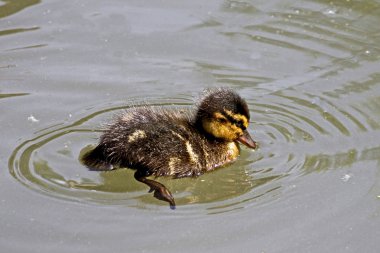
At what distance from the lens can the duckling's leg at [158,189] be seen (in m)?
4.77

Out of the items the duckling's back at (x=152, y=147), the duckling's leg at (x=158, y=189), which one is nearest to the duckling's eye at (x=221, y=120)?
the duckling's back at (x=152, y=147)

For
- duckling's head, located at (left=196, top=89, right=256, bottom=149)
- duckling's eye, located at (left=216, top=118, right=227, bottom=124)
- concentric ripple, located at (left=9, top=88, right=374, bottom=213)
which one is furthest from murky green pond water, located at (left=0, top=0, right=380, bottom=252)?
duckling's eye, located at (left=216, top=118, right=227, bottom=124)

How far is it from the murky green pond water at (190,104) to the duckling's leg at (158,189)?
0.04 m

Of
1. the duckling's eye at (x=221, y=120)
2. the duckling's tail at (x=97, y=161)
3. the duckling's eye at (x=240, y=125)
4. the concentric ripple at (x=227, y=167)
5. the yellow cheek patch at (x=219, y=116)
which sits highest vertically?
the yellow cheek patch at (x=219, y=116)

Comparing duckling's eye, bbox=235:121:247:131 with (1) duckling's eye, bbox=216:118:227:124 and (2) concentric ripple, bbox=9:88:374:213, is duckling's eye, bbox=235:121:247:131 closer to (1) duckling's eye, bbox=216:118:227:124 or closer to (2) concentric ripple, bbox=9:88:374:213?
(1) duckling's eye, bbox=216:118:227:124

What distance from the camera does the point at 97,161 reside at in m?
5.10

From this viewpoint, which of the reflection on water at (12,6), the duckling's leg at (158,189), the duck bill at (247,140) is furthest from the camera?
the reflection on water at (12,6)

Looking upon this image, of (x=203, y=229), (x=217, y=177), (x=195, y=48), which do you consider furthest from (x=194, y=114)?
(x=195, y=48)

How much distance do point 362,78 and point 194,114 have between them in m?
1.54

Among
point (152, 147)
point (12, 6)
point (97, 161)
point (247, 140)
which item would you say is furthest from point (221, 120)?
point (12, 6)

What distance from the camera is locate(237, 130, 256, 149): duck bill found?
5.32 metres

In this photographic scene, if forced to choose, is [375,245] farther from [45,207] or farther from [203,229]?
[45,207]

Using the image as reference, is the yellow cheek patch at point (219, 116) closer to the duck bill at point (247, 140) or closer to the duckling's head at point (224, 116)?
the duckling's head at point (224, 116)

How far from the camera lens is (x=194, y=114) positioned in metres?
5.31
